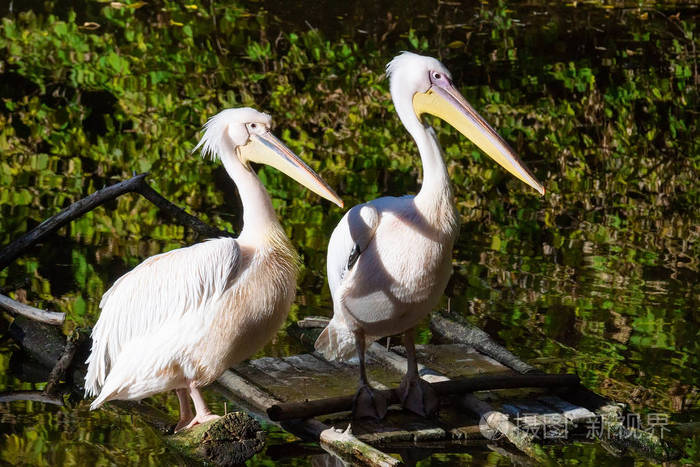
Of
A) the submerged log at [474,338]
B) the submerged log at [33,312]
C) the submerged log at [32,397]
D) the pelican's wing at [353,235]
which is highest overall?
the pelican's wing at [353,235]

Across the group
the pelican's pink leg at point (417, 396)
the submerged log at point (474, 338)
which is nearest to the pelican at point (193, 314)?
the pelican's pink leg at point (417, 396)

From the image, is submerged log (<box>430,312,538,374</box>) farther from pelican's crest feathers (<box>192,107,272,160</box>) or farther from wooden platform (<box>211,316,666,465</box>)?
pelican's crest feathers (<box>192,107,272,160</box>)

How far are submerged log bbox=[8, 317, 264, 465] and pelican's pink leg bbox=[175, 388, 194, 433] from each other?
0.30 ft

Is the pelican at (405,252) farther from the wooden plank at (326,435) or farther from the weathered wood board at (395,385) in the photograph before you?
the wooden plank at (326,435)

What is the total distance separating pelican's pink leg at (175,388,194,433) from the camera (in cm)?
433

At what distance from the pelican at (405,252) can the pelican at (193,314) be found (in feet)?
1.16

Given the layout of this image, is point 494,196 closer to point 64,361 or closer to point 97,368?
point 64,361

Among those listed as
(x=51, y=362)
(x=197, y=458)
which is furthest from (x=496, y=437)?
(x=51, y=362)

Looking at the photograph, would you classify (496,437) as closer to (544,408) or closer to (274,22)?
(544,408)

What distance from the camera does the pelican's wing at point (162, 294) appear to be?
13.7 feet

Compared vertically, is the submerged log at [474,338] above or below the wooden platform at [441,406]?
above

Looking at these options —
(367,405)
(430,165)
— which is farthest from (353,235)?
(367,405)

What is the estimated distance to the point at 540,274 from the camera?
6.70 m

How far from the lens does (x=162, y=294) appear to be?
420cm
